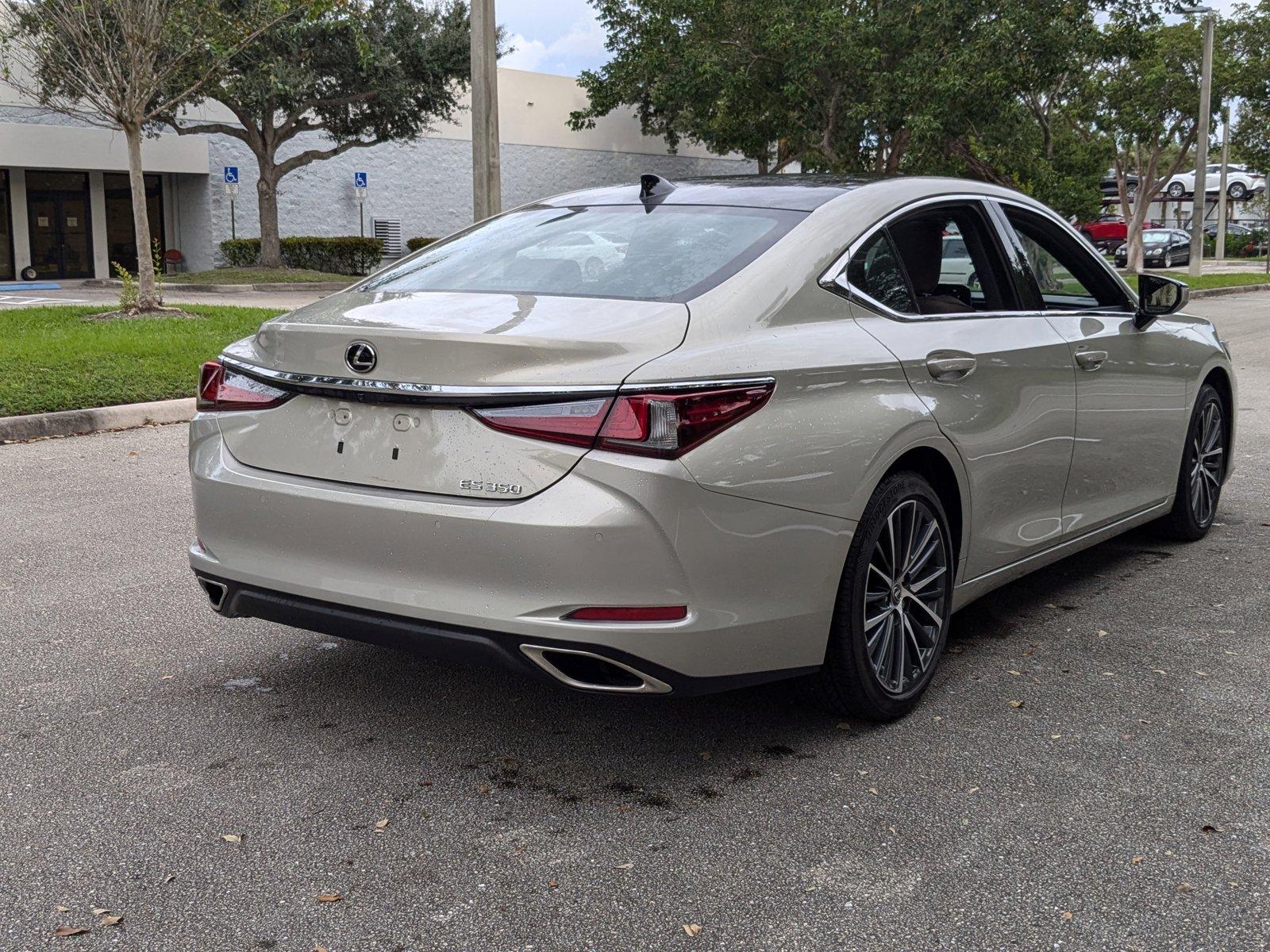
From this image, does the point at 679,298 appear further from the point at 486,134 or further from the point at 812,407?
the point at 486,134

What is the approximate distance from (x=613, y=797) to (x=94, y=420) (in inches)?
282

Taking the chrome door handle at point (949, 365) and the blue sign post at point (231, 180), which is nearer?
the chrome door handle at point (949, 365)

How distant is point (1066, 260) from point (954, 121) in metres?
23.8

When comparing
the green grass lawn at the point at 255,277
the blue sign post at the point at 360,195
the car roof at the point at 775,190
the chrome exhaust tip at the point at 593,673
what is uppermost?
the blue sign post at the point at 360,195

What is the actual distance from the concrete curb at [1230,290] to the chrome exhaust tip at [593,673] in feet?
93.8

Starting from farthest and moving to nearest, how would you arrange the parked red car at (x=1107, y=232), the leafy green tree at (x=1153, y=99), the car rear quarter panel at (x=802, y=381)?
→ 1. the parked red car at (x=1107, y=232)
2. the leafy green tree at (x=1153, y=99)
3. the car rear quarter panel at (x=802, y=381)

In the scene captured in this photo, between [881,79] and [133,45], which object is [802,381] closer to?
[133,45]

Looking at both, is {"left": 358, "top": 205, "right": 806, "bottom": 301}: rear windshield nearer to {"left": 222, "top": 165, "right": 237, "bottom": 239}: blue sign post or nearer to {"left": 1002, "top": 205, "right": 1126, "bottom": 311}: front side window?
{"left": 1002, "top": 205, "right": 1126, "bottom": 311}: front side window

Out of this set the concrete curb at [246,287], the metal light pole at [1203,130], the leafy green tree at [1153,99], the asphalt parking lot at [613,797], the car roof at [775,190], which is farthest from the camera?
the leafy green tree at [1153,99]

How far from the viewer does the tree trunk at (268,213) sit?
32.2 metres

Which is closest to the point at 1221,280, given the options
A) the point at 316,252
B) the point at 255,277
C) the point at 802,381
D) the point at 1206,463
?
the point at 316,252

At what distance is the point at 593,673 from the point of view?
3.31m

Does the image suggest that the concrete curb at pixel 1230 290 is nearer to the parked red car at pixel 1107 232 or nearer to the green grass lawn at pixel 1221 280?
the green grass lawn at pixel 1221 280

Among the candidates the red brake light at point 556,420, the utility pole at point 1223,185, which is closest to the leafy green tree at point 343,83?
the utility pole at point 1223,185
